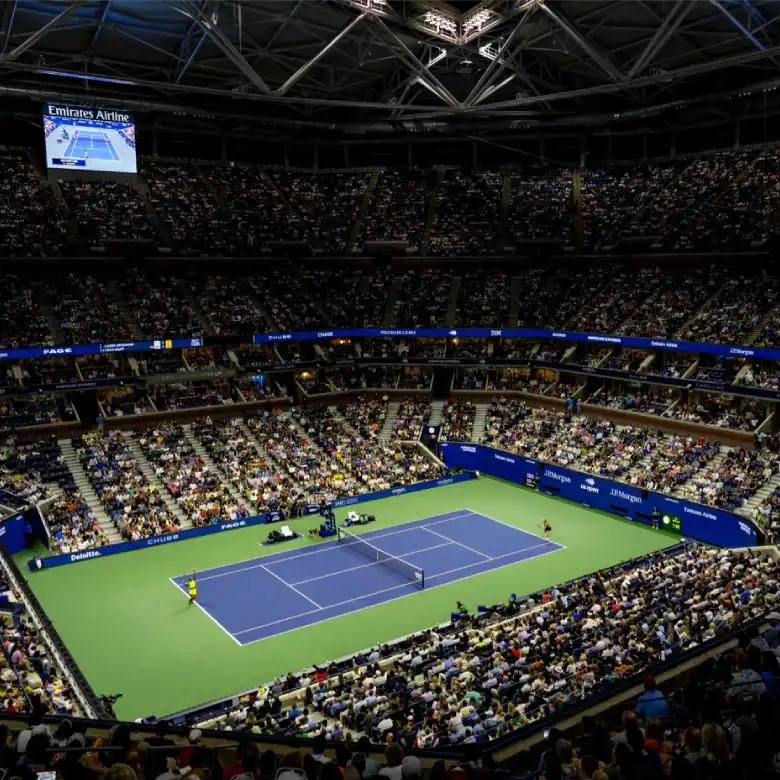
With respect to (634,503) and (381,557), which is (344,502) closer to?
(381,557)

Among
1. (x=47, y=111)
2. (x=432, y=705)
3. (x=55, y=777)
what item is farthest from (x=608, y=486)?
(x=47, y=111)

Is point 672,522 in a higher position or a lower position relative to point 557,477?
lower

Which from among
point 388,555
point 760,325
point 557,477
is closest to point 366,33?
point 557,477

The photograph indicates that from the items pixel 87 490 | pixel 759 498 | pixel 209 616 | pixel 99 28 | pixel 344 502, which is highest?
pixel 99 28

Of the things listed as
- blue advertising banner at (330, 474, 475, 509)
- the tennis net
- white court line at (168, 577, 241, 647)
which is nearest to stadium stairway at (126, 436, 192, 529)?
white court line at (168, 577, 241, 647)

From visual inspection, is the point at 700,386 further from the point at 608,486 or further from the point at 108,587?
the point at 108,587

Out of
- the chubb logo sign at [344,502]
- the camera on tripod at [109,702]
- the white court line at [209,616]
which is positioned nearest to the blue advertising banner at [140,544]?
the chubb logo sign at [344,502]

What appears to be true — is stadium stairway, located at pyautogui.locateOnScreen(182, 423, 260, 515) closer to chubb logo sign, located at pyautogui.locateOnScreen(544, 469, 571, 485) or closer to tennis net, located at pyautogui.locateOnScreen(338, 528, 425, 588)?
tennis net, located at pyautogui.locateOnScreen(338, 528, 425, 588)
